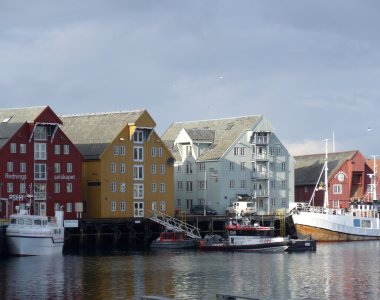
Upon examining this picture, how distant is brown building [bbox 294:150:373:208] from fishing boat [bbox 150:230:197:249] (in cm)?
3406

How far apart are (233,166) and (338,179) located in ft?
59.2

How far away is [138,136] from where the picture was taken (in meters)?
116

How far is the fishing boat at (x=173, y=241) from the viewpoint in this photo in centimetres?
10269

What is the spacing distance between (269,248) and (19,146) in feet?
92.7

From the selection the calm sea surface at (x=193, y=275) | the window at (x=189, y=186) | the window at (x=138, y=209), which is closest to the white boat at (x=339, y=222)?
the window at (x=189, y=186)

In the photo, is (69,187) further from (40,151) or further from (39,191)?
(40,151)

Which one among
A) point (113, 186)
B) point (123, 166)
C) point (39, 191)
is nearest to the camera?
point (39, 191)

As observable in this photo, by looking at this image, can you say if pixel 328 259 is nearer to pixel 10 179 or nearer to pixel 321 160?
pixel 10 179

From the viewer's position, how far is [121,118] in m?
116

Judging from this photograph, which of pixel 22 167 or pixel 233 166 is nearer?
pixel 22 167

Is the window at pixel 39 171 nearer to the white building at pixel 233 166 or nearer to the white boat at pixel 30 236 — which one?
the white boat at pixel 30 236

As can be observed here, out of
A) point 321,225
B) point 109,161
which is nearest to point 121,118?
point 109,161

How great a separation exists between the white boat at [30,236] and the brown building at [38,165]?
9.51 m

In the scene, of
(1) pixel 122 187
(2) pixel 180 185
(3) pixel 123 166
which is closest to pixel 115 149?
(3) pixel 123 166
